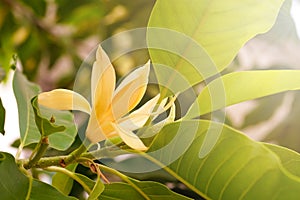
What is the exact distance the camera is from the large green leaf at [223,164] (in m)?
0.39

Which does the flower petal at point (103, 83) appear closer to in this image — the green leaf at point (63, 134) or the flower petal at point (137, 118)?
the flower petal at point (137, 118)

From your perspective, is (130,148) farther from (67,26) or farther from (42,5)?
(67,26)

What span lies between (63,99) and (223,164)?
145 mm

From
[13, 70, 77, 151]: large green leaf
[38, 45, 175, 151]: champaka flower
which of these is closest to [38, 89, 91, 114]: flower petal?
[38, 45, 175, 151]: champaka flower

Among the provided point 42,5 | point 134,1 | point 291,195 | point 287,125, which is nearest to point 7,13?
point 42,5

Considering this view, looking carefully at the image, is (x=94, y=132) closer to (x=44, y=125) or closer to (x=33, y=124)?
(x=44, y=125)

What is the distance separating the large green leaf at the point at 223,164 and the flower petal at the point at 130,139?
0.06 ft

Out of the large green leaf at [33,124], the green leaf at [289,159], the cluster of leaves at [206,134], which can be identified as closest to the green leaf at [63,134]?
the large green leaf at [33,124]

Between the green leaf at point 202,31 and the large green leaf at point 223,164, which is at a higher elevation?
the green leaf at point 202,31

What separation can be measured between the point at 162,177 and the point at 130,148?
432mm

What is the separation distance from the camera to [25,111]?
668 mm

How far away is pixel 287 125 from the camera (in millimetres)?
1287

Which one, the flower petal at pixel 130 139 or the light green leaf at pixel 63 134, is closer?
the flower petal at pixel 130 139

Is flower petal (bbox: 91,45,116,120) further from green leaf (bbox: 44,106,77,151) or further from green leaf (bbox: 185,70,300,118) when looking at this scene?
green leaf (bbox: 44,106,77,151)
